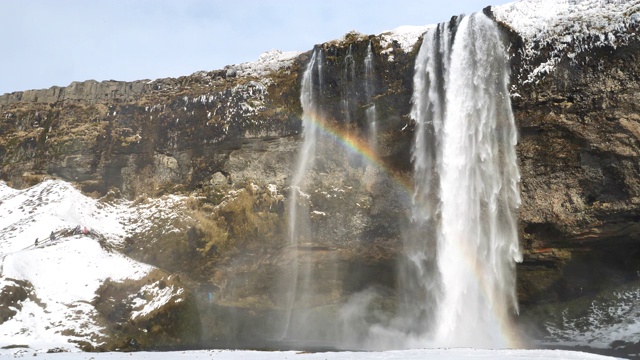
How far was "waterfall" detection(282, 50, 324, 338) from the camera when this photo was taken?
27.6 meters

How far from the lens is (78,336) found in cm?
2136

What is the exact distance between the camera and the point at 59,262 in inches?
979

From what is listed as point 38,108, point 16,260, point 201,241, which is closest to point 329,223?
point 201,241

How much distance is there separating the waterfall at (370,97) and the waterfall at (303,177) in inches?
93.5

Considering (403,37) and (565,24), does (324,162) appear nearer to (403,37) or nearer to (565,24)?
(403,37)

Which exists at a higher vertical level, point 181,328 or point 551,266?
point 551,266

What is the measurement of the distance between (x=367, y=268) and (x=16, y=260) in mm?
15267

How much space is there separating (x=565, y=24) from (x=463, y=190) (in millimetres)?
7794

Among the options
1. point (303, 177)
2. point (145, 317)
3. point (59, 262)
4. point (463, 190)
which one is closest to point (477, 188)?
point (463, 190)

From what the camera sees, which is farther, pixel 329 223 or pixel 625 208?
pixel 329 223

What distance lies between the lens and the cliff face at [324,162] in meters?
22.6

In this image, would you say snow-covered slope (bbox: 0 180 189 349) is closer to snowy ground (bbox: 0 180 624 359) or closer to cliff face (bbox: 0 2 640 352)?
snowy ground (bbox: 0 180 624 359)

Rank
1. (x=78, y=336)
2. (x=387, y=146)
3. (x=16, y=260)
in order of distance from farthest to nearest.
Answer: (x=387, y=146), (x=16, y=260), (x=78, y=336)

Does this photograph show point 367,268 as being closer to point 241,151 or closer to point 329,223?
point 329,223
